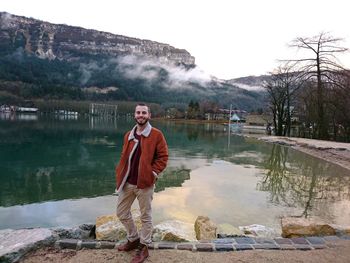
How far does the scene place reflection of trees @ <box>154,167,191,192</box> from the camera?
40.4 ft

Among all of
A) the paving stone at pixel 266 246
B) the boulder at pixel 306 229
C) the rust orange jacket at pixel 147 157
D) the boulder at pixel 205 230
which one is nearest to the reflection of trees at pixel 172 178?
the boulder at pixel 205 230

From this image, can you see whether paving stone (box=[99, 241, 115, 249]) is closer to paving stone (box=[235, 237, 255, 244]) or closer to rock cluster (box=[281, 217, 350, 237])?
paving stone (box=[235, 237, 255, 244])

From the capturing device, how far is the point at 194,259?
186 inches

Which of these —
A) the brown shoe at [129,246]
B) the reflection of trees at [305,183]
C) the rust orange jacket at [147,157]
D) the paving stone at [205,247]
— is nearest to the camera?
the rust orange jacket at [147,157]

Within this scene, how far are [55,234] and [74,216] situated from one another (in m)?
3.10

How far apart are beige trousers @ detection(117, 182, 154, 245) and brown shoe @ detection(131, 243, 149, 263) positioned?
0.26ft

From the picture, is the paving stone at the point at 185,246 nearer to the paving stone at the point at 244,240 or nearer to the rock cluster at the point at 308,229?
the paving stone at the point at 244,240

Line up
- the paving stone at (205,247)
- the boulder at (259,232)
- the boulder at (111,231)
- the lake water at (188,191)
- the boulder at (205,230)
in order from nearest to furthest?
the paving stone at (205,247)
the boulder at (111,231)
the boulder at (205,230)
the boulder at (259,232)
the lake water at (188,191)

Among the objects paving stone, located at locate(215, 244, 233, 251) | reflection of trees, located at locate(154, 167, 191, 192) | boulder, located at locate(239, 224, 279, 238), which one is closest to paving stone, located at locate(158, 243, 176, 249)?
paving stone, located at locate(215, 244, 233, 251)

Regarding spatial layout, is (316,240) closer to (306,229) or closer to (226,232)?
(306,229)

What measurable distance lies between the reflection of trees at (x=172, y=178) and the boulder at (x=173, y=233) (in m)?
4.96

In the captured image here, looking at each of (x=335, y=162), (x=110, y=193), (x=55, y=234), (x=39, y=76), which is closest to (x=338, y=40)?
(x=335, y=162)

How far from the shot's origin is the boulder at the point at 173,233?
5.77 meters

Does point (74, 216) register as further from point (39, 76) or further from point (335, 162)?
point (39, 76)
